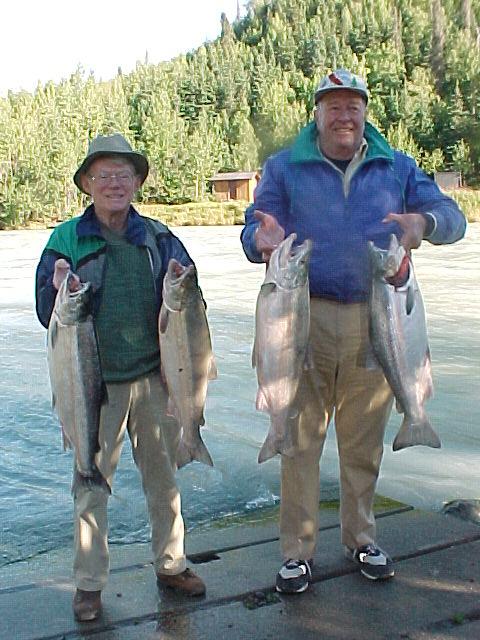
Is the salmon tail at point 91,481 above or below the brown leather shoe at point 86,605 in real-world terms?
above

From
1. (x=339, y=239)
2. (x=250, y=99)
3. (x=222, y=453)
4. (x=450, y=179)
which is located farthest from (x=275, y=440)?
(x=250, y=99)

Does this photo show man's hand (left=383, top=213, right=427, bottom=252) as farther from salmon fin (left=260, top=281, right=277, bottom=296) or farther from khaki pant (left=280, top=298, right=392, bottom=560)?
salmon fin (left=260, top=281, right=277, bottom=296)

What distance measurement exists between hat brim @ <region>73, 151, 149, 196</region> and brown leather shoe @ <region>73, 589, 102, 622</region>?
1.79m

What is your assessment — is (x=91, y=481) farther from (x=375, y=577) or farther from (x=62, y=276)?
(x=375, y=577)

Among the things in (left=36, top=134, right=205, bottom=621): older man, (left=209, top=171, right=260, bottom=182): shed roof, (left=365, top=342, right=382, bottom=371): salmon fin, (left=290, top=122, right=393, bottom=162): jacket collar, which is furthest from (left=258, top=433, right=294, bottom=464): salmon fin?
(left=209, top=171, right=260, bottom=182): shed roof

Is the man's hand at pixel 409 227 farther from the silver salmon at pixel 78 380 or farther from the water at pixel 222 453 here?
the water at pixel 222 453

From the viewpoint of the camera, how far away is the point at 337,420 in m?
3.96

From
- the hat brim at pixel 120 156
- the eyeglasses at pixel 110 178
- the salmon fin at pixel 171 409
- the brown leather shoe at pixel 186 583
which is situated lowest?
the brown leather shoe at pixel 186 583

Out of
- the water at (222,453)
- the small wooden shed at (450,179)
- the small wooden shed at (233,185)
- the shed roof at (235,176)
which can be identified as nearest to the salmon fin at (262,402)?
the water at (222,453)

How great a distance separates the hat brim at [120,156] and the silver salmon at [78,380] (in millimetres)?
578

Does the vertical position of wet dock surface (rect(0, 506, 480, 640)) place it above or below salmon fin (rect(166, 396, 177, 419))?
below

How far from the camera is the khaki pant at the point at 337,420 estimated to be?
3.77 meters

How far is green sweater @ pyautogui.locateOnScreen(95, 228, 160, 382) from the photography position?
357 cm

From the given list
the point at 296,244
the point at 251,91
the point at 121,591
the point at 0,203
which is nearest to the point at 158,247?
the point at 296,244
